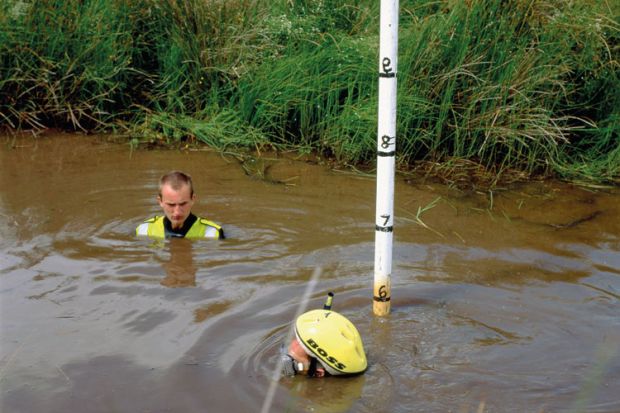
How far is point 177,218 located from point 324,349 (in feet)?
8.58

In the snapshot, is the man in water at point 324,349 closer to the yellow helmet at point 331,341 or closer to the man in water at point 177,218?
the yellow helmet at point 331,341

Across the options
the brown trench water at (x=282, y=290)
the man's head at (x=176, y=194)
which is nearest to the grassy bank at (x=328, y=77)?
the brown trench water at (x=282, y=290)

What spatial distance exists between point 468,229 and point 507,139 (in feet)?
4.66

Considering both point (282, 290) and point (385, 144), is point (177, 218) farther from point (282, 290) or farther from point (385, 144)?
point (385, 144)

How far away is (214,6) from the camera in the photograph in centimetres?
941

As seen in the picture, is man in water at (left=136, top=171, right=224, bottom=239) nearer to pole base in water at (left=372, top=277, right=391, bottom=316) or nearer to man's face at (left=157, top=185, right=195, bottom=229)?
man's face at (left=157, top=185, right=195, bottom=229)

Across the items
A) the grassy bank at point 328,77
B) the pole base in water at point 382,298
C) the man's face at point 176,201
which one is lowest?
the pole base in water at point 382,298

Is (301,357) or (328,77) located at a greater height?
(328,77)

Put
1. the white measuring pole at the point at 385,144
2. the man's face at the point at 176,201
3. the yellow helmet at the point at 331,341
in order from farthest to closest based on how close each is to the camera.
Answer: the man's face at the point at 176,201
the white measuring pole at the point at 385,144
the yellow helmet at the point at 331,341

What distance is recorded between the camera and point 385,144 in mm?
5129

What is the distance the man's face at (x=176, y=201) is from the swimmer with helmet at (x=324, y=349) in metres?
2.33

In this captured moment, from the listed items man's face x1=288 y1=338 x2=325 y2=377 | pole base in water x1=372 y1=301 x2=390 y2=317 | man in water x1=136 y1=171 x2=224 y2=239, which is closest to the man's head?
man in water x1=136 y1=171 x2=224 y2=239

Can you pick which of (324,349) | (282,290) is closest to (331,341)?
(324,349)

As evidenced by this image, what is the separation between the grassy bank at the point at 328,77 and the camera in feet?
27.1
